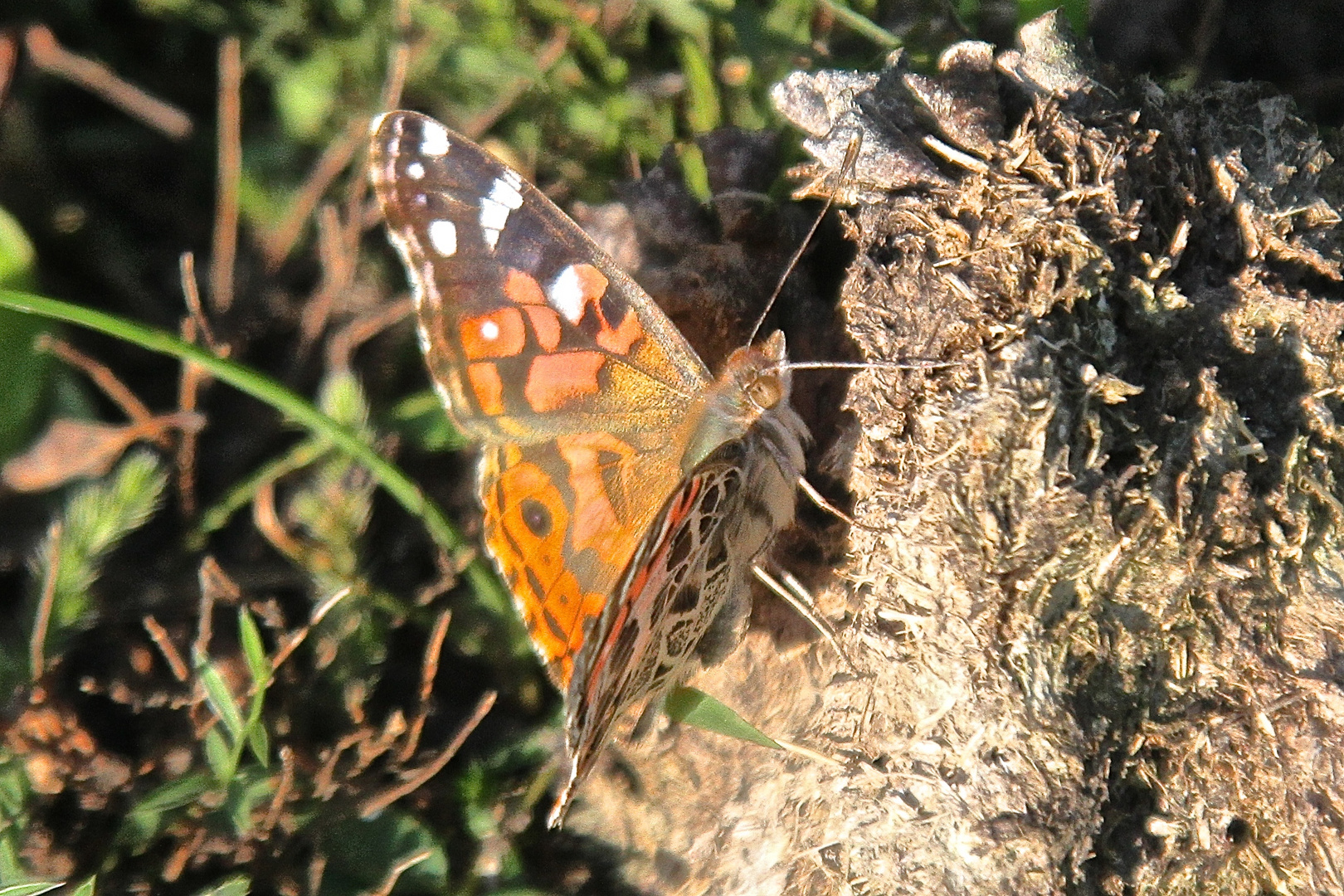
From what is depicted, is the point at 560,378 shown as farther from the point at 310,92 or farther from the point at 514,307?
the point at 310,92

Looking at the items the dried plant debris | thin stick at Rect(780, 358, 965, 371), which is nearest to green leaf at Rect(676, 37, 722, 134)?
the dried plant debris

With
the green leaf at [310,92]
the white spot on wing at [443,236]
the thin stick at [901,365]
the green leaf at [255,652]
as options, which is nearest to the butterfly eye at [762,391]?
the thin stick at [901,365]

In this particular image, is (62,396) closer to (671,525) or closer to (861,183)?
(671,525)

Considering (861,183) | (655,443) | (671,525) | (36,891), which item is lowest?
(36,891)

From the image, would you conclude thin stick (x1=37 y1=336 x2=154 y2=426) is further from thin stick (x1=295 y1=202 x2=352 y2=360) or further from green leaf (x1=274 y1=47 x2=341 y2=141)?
green leaf (x1=274 y1=47 x2=341 y2=141)

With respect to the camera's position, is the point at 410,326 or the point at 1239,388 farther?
the point at 410,326

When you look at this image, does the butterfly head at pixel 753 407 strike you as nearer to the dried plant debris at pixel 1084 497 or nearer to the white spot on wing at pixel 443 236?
the dried plant debris at pixel 1084 497

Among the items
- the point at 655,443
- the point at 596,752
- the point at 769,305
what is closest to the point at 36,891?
the point at 596,752

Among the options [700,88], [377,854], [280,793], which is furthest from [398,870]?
[700,88]
